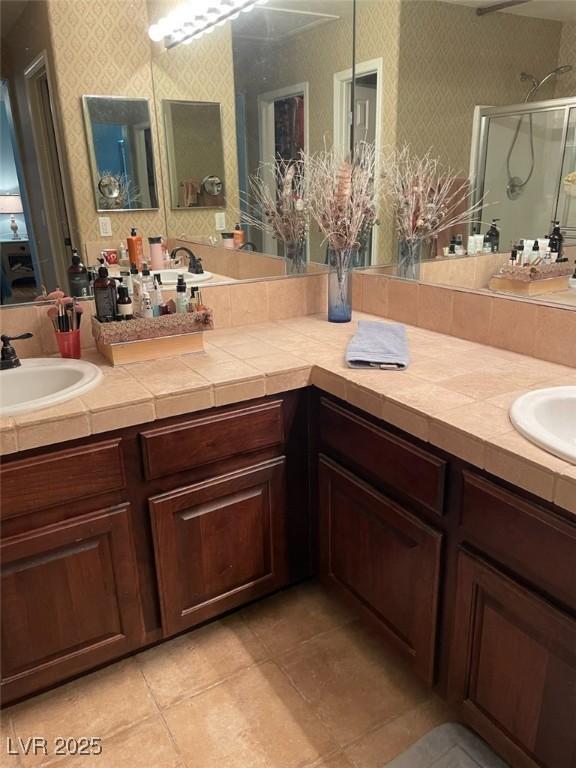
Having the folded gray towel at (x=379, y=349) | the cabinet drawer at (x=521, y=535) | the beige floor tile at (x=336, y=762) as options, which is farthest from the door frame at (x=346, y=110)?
the beige floor tile at (x=336, y=762)

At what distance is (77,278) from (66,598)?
0.98 m

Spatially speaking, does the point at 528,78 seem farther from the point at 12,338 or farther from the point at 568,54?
the point at 12,338

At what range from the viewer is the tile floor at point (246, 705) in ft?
4.67

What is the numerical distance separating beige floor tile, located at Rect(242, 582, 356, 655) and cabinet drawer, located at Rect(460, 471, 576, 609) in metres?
0.80

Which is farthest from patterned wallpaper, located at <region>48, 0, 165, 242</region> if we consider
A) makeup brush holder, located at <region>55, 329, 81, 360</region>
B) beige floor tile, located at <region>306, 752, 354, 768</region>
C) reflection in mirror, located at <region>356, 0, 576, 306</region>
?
beige floor tile, located at <region>306, 752, 354, 768</region>

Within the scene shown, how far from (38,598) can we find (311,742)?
801 mm

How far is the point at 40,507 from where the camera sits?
132 centimetres

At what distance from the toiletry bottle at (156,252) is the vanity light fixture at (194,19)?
0.63 m

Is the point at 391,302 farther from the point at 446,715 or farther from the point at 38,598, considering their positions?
the point at 38,598

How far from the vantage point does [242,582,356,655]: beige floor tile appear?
1.78m

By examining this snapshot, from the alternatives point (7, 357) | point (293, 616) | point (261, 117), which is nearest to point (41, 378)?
point (7, 357)

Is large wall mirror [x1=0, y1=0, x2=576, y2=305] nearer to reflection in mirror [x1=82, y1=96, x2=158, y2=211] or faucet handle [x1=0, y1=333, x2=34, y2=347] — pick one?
reflection in mirror [x1=82, y1=96, x2=158, y2=211]

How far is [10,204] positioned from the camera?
5.42ft

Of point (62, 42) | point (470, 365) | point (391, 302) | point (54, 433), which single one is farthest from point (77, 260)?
point (470, 365)
